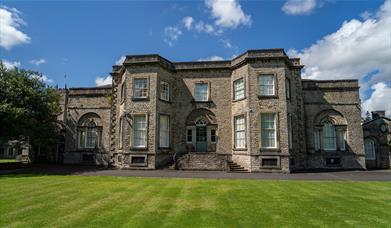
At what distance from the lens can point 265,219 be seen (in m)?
6.00

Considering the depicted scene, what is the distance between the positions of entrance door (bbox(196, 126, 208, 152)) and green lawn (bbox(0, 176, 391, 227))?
1028 centimetres

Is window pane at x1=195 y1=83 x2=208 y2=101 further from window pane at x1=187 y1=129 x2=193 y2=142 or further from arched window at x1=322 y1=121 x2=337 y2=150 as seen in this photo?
arched window at x1=322 y1=121 x2=337 y2=150

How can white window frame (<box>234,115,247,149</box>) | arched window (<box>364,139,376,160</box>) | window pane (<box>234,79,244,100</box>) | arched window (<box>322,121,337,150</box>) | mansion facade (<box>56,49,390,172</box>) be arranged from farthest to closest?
1. arched window (<box>364,139,376,160</box>)
2. arched window (<box>322,121,337,150</box>)
3. window pane (<box>234,79,244,100</box>)
4. white window frame (<box>234,115,247,149</box>)
5. mansion facade (<box>56,49,390,172</box>)

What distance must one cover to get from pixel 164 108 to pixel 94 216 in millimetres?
14235

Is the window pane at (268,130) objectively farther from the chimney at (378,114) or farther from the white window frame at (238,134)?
the chimney at (378,114)

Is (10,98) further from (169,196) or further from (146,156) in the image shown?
(169,196)

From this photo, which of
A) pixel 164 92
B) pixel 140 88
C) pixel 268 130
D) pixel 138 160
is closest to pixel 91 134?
pixel 138 160

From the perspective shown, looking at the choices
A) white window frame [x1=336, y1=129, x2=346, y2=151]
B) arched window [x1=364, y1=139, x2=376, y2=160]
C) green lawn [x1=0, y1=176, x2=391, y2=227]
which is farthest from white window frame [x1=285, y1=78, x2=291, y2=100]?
green lawn [x1=0, y1=176, x2=391, y2=227]

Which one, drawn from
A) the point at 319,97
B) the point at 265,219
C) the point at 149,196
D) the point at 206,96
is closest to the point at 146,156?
the point at 206,96

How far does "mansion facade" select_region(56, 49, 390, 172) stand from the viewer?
1786 centimetres

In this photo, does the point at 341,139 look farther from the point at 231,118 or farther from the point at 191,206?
the point at 191,206

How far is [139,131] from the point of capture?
19172 millimetres

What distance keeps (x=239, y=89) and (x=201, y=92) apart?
136 inches

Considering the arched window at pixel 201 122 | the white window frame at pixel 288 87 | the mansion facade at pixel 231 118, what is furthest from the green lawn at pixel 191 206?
the arched window at pixel 201 122
